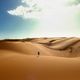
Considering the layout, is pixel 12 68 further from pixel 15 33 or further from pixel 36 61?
pixel 15 33

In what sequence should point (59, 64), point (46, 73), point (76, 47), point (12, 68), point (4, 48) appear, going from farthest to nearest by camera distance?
1. point (76, 47)
2. point (4, 48)
3. point (59, 64)
4. point (12, 68)
5. point (46, 73)

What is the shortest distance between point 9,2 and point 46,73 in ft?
10.4

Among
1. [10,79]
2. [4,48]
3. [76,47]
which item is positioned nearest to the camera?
[10,79]

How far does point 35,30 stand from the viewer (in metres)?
5.21

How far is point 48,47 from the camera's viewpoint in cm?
677


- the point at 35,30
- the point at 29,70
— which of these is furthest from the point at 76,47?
the point at 29,70

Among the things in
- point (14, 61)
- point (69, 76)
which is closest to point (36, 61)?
point (14, 61)

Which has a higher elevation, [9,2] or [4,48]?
[9,2]

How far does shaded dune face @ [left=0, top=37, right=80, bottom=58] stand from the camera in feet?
18.7

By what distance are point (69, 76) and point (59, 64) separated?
0.60 meters

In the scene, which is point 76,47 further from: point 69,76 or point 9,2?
point 69,76

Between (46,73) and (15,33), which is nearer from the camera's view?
(46,73)

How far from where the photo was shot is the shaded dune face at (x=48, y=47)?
5.71 metres

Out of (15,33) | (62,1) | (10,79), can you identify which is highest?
(62,1)
